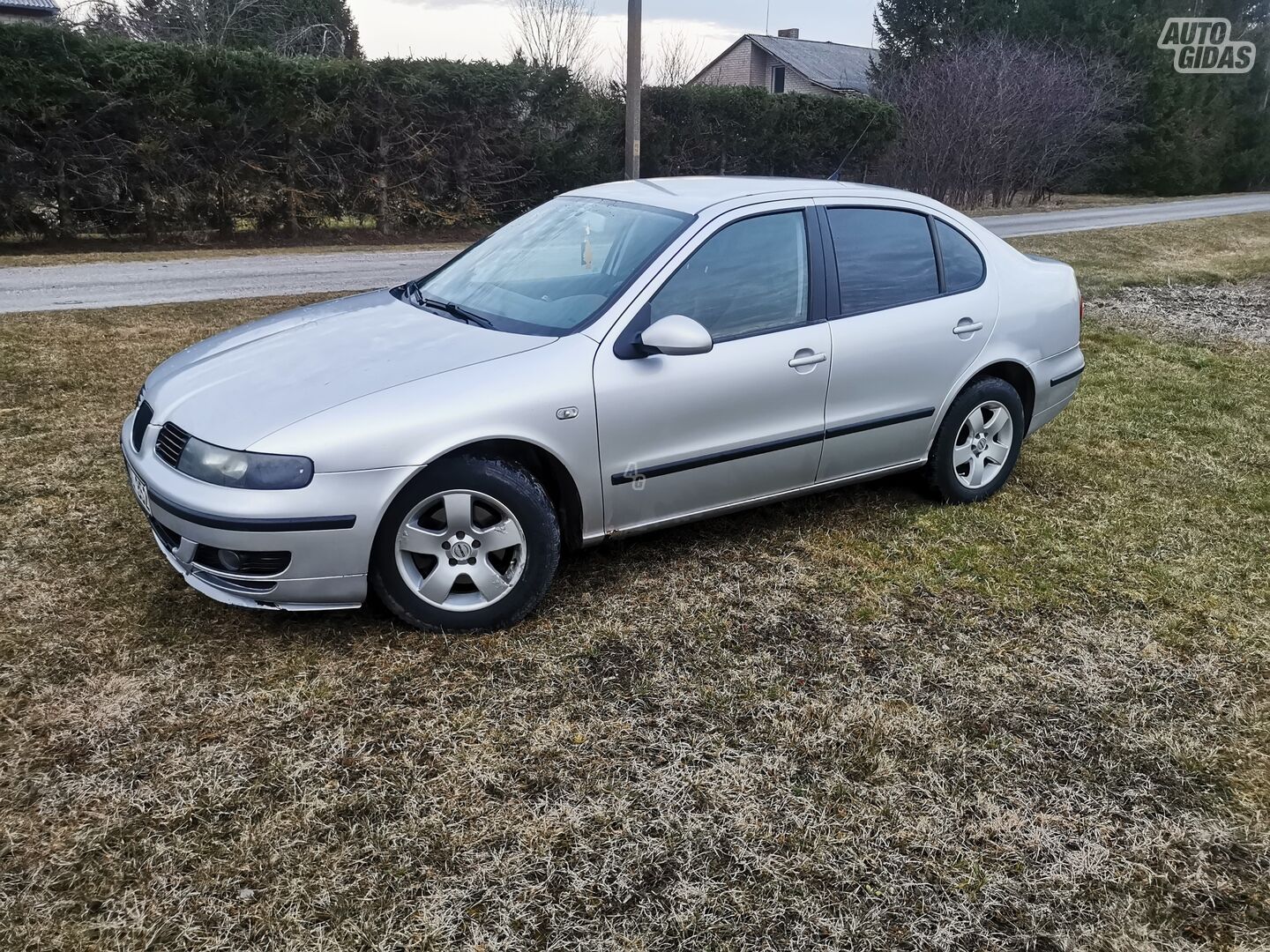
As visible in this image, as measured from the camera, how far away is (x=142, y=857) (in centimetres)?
242

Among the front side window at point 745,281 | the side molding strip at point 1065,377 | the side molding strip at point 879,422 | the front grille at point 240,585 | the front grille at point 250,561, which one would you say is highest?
the front side window at point 745,281

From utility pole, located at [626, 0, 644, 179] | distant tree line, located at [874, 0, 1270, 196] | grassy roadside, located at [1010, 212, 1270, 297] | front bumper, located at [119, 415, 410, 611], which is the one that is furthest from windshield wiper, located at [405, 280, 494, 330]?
distant tree line, located at [874, 0, 1270, 196]

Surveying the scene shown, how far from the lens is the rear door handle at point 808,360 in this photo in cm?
393

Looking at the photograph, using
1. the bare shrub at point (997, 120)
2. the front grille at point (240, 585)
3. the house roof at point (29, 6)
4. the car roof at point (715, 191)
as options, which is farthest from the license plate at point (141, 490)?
the house roof at point (29, 6)

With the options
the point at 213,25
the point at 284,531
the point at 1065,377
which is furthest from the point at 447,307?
the point at 213,25

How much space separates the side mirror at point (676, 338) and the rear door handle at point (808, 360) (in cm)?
55

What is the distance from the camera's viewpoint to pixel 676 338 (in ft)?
→ 11.4

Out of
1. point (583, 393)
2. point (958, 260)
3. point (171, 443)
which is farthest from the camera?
point (958, 260)

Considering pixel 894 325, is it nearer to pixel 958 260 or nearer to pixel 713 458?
pixel 958 260

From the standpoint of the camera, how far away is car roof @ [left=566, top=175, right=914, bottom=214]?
13.4ft

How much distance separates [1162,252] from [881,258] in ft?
48.0

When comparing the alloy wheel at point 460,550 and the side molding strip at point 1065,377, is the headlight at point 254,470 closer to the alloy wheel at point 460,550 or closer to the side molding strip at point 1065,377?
the alloy wheel at point 460,550

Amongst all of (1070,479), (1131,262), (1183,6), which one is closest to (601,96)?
(1131,262)

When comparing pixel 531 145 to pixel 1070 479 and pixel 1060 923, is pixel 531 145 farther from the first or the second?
pixel 1060 923
